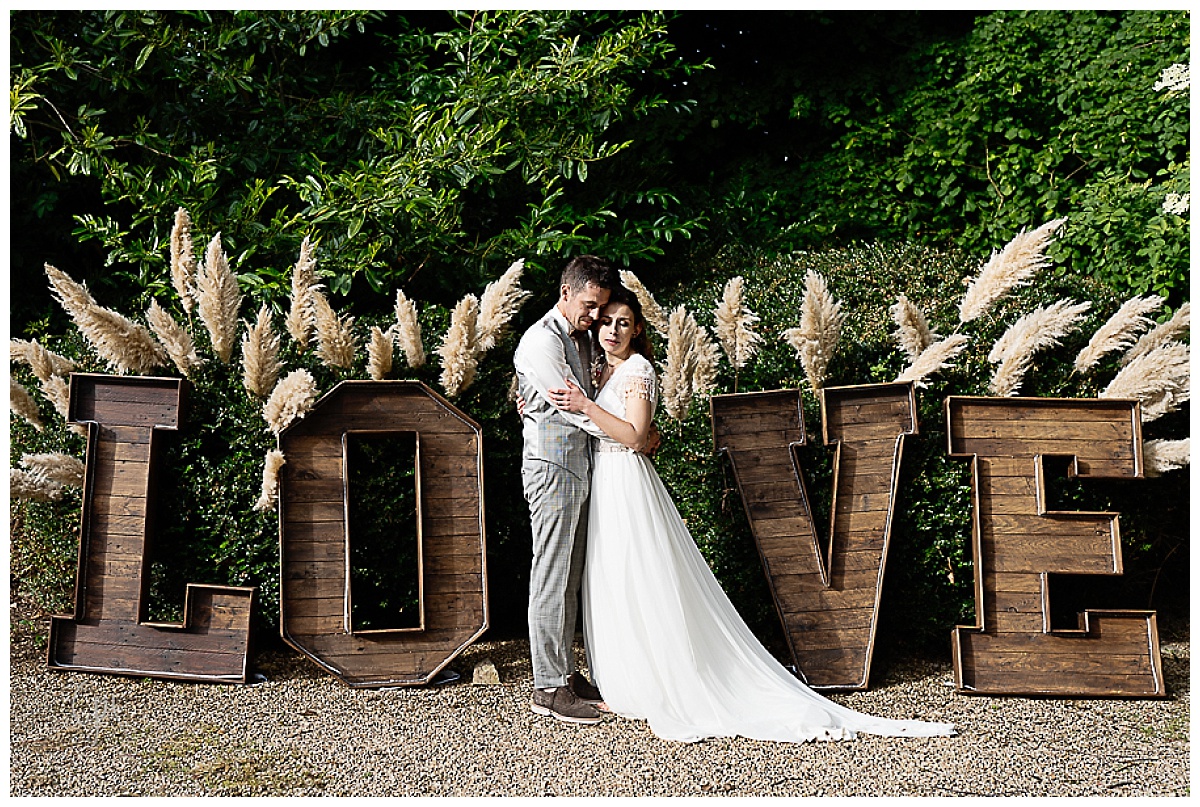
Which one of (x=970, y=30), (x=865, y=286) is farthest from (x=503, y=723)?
(x=970, y=30)

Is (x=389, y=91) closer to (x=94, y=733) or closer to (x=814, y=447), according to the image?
(x=814, y=447)

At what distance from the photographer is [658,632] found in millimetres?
4066

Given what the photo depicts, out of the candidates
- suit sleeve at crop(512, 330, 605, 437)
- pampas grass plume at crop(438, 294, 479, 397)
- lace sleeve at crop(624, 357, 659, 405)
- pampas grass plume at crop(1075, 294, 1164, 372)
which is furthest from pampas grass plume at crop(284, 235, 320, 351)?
pampas grass plume at crop(1075, 294, 1164, 372)

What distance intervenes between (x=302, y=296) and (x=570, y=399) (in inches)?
58.4

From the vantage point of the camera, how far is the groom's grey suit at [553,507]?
4.14 meters

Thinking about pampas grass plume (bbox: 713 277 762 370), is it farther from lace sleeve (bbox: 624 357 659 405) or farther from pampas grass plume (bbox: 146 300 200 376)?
pampas grass plume (bbox: 146 300 200 376)

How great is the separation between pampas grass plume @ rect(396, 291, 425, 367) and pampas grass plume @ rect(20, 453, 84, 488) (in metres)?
1.56

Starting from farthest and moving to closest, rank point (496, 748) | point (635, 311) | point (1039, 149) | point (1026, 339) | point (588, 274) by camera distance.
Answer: point (1039, 149) < point (1026, 339) < point (635, 311) < point (588, 274) < point (496, 748)

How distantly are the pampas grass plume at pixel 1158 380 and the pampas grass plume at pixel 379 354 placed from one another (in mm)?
3210

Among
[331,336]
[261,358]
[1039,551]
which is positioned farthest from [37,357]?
[1039,551]

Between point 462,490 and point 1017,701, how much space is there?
256 centimetres

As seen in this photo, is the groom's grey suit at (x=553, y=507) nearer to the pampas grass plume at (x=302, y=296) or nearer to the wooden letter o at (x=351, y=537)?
the wooden letter o at (x=351, y=537)

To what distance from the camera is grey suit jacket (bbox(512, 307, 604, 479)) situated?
4.11m

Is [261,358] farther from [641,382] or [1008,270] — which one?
[1008,270]
